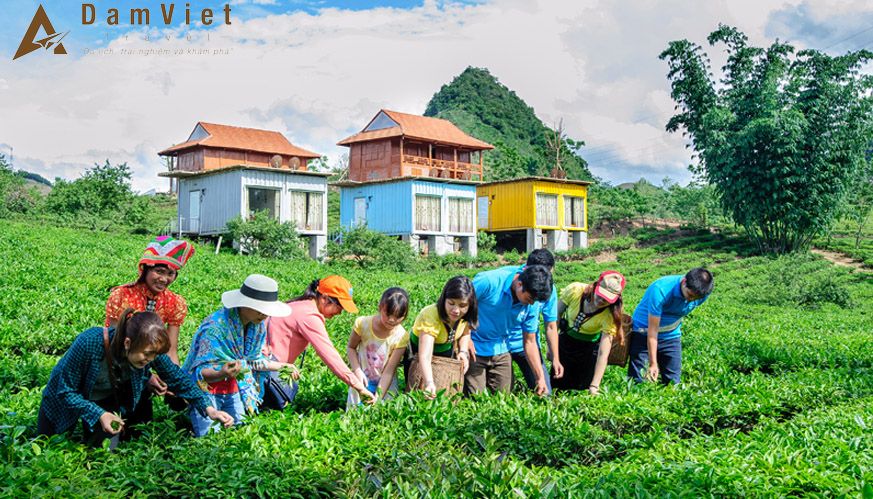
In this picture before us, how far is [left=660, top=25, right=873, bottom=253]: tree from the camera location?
103ft

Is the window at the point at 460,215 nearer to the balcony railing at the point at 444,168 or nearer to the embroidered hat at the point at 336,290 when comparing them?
the balcony railing at the point at 444,168

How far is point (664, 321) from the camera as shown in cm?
719

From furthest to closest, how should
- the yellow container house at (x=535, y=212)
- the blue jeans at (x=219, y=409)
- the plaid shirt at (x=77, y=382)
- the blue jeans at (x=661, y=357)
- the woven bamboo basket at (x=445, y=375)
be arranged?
the yellow container house at (x=535, y=212), the blue jeans at (x=661, y=357), the woven bamboo basket at (x=445, y=375), the blue jeans at (x=219, y=409), the plaid shirt at (x=77, y=382)

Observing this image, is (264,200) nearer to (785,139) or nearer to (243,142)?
(243,142)

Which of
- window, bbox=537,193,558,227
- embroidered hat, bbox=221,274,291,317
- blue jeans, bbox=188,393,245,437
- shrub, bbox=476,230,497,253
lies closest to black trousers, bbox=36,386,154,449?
blue jeans, bbox=188,393,245,437

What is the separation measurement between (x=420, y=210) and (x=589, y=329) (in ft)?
79.3

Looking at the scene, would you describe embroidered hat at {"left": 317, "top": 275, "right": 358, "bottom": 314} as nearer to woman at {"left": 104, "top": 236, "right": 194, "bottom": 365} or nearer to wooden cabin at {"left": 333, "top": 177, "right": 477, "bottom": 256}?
woman at {"left": 104, "top": 236, "right": 194, "bottom": 365}

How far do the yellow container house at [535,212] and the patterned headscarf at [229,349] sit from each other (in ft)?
92.1

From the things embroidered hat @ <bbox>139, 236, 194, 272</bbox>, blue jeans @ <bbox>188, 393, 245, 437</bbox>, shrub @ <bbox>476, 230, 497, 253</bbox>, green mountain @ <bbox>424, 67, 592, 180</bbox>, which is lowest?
blue jeans @ <bbox>188, 393, 245, 437</bbox>

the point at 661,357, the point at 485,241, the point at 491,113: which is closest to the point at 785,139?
the point at 485,241

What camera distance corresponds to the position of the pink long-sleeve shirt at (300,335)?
5281mm

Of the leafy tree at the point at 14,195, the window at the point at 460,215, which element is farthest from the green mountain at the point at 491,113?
→ the leafy tree at the point at 14,195

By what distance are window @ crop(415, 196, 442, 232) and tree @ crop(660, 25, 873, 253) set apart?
12.3 m

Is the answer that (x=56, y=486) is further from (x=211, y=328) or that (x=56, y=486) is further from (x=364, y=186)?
(x=364, y=186)
